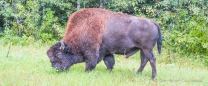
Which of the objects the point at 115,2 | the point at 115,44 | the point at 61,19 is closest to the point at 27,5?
the point at 61,19

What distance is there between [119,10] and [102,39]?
6.62 m

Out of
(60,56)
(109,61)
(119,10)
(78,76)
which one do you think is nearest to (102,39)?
(109,61)

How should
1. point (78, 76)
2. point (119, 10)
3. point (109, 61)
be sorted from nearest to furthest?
point (78, 76)
point (109, 61)
point (119, 10)

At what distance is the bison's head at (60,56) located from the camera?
9.00 m

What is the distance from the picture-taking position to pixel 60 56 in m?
9.12

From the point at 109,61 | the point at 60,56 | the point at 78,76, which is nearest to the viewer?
the point at 78,76

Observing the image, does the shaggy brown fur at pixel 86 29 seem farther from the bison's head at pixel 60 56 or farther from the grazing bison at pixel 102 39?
the bison's head at pixel 60 56

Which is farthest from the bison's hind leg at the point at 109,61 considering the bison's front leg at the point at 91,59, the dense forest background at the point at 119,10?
the dense forest background at the point at 119,10

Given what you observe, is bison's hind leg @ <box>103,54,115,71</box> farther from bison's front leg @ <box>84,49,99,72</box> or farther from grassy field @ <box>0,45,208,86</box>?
bison's front leg @ <box>84,49,99,72</box>

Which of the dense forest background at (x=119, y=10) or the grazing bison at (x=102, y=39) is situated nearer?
the grazing bison at (x=102, y=39)

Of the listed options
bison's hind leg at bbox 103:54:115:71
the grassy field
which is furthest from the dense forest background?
bison's hind leg at bbox 103:54:115:71

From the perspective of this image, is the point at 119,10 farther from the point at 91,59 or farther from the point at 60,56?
the point at 60,56

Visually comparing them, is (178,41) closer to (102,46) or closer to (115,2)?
(115,2)

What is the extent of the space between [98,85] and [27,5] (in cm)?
949
